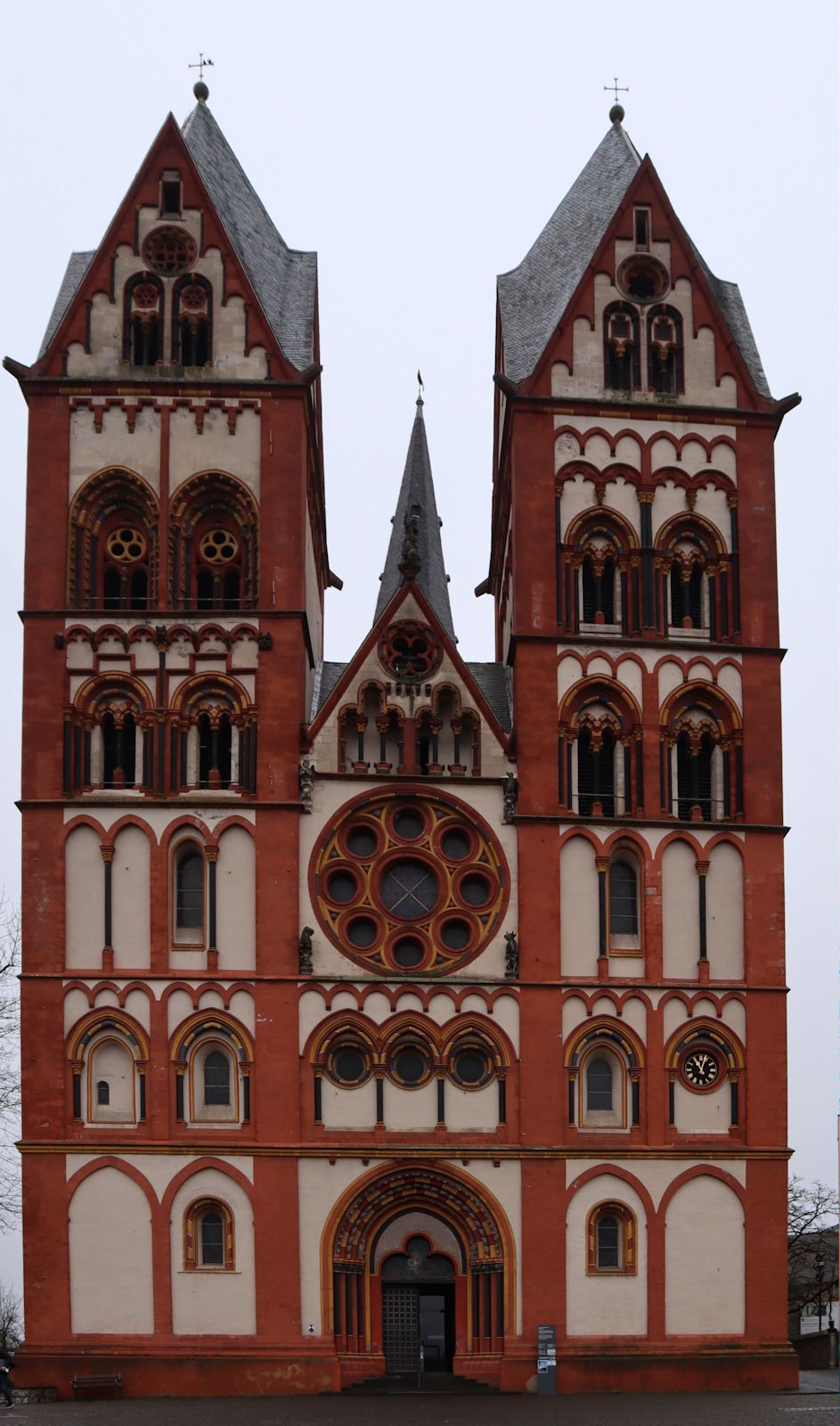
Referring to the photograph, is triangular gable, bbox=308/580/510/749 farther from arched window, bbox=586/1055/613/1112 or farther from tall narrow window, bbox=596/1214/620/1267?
tall narrow window, bbox=596/1214/620/1267

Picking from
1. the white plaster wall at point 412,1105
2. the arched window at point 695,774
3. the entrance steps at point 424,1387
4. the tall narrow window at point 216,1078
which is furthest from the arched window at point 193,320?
the entrance steps at point 424,1387

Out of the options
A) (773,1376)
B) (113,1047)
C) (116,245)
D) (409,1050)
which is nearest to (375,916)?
(409,1050)

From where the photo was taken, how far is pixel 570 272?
2141 inches

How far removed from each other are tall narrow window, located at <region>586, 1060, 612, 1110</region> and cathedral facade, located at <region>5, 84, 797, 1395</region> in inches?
3.9

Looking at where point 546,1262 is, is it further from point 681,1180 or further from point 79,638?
point 79,638

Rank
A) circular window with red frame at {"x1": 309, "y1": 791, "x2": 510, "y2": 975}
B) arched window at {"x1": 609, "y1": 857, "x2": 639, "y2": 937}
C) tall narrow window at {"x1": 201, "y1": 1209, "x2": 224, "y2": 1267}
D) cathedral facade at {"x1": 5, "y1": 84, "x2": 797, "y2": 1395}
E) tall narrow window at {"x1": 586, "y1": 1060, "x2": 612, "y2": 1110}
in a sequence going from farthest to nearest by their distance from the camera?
arched window at {"x1": 609, "y1": 857, "x2": 639, "y2": 937} < circular window with red frame at {"x1": 309, "y1": 791, "x2": 510, "y2": 975} < tall narrow window at {"x1": 586, "y1": 1060, "x2": 612, "y2": 1110} < cathedral facade at {"x1": 5, "y1": 84, "x2": 797, "y2": 1395} < tall narrow window at {"x1": 201, "y1": 1209, "x2": 224, "y2": 1267}

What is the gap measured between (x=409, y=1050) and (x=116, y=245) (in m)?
19.9

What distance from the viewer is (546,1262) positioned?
47.1m

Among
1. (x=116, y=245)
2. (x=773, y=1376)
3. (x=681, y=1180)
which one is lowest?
(x=773, y=1376)

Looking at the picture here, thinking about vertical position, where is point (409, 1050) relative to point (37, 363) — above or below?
below

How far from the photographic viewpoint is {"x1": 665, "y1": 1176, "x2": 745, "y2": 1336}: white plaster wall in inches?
1864

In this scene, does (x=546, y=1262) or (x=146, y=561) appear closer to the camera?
(x=546, y=1262)

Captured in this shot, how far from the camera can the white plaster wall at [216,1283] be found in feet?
152

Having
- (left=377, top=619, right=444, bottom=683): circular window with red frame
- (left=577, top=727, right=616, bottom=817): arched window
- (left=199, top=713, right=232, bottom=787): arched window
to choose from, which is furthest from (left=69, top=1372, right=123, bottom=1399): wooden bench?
(left=377, top=619, right=444, bottom=683): circular window with red frame
